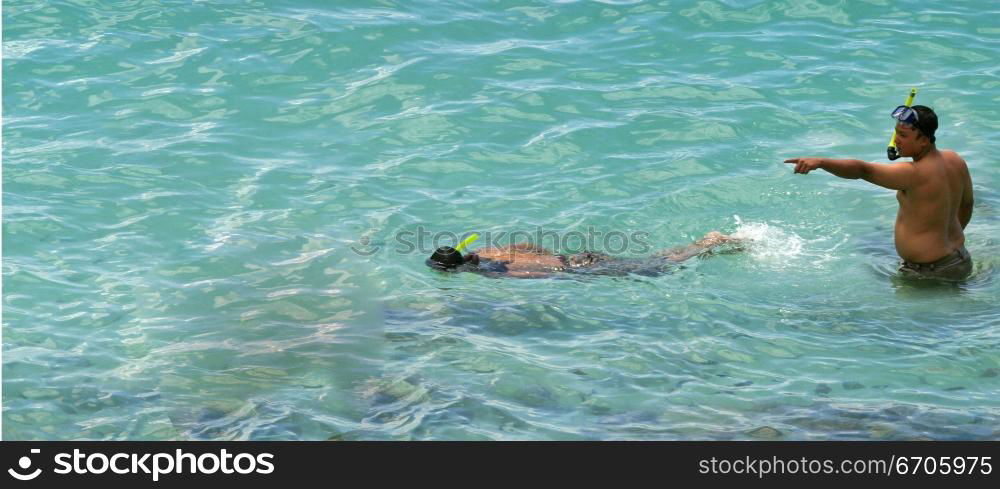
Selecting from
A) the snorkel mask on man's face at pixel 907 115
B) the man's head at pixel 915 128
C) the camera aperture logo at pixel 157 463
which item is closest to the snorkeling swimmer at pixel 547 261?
the man's head at pixel 915 128

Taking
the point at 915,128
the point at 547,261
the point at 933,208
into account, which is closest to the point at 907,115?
the point at 915,128

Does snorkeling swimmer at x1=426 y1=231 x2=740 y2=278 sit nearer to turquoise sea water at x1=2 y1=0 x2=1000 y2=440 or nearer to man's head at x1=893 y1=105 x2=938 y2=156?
turquoise sea water at x1=2 y1=0 x2=1000 y2=440

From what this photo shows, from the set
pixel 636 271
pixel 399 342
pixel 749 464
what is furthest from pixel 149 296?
pixel 749 464

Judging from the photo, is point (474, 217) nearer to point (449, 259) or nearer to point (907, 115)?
point (449, 259)

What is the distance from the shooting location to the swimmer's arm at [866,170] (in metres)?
7.49

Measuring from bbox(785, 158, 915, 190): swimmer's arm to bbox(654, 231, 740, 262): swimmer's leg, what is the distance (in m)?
1.36

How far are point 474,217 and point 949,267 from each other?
3872mm

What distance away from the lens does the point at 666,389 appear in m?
6.98

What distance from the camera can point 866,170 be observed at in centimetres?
793

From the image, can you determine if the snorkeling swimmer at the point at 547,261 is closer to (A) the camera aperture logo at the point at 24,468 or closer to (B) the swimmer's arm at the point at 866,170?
(B) the swimmer's arm at the point at 866,170

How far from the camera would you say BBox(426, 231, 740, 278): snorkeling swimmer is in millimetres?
8594

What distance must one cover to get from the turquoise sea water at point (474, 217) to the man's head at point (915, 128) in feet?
3.49

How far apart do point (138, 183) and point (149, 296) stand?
216 cm

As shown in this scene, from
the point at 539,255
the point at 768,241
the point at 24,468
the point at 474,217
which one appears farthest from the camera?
the point at 474,217
